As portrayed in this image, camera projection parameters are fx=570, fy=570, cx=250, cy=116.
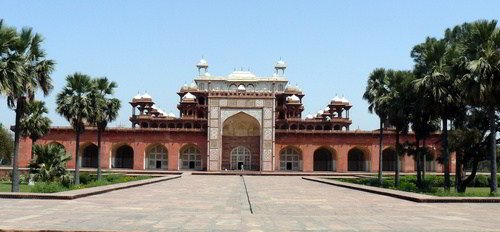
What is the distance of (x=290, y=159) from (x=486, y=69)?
38103 mm

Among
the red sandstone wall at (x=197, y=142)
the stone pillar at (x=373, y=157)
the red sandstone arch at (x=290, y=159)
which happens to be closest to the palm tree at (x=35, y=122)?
the red sandstone wall at (x=197, y=142)

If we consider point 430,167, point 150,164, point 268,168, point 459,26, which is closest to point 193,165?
point 150,164

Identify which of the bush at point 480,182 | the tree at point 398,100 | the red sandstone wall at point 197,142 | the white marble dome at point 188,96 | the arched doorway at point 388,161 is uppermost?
the white marble dome at point 188,96

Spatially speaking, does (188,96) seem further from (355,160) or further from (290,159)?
(355,160)

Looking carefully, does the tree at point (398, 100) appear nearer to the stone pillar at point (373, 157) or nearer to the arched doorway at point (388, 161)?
the stone pillar at point (373, 157)

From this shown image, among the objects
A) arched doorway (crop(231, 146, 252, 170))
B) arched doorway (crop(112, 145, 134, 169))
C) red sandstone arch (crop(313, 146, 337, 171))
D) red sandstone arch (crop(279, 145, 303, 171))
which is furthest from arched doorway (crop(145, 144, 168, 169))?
red sandstone arch (crop(313, 146, 337, 171))

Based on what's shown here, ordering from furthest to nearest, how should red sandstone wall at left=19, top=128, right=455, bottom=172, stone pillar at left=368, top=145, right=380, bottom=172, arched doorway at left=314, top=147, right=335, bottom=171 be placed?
arched doorway at left=314, top=147, right=335, bottom=171, stone pillar at left=368, top=145, right=380, bottom=172, red sandstone wall at left=19, top=128, right=455, bottom=172

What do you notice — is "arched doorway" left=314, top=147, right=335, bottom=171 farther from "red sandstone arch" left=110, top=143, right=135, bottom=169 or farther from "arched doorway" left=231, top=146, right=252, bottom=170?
"red sandstone arch" left=110, top=143, right=135, bottom=169

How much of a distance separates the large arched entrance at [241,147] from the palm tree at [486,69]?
35.5 meters

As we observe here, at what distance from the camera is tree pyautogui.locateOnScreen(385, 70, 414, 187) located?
29.6 m

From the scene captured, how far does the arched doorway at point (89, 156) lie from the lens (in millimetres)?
57531

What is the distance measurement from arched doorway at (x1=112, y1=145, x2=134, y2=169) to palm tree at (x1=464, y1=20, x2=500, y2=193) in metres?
42.1

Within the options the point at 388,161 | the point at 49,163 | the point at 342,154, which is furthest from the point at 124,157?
the point at 49,163

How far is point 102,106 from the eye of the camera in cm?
3145
